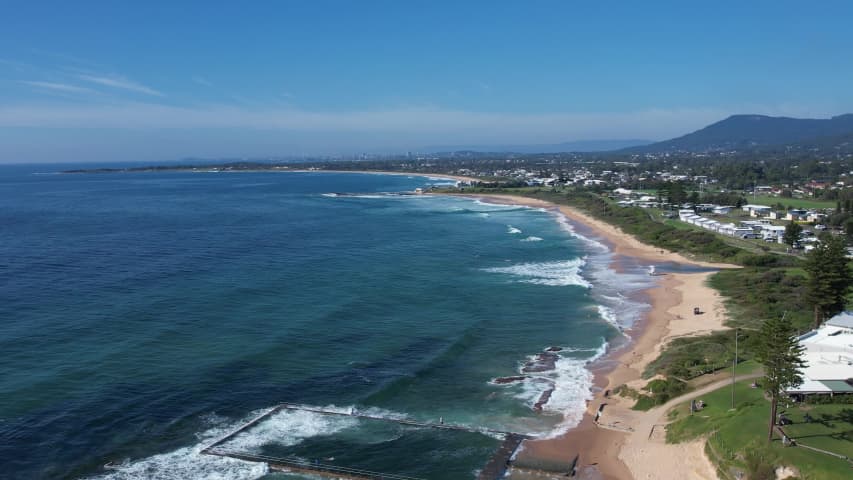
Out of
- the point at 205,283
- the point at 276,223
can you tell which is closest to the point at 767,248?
the point at 205,283

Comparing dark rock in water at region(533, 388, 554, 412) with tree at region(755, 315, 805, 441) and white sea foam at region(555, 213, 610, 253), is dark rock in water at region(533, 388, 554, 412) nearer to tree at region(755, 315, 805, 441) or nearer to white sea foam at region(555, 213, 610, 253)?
tree at region(755, 315, 805, 441)

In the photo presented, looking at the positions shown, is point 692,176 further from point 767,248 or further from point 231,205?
point 231,205

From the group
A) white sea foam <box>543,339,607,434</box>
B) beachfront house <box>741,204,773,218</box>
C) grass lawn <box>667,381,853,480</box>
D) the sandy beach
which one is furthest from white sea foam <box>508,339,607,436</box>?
beachfront house <box>741,204,773,218</box>

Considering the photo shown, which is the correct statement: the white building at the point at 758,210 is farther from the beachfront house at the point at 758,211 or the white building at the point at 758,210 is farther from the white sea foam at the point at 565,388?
the white sea foam at the point at 565,388

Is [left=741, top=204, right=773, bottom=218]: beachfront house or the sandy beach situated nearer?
the sandy beach

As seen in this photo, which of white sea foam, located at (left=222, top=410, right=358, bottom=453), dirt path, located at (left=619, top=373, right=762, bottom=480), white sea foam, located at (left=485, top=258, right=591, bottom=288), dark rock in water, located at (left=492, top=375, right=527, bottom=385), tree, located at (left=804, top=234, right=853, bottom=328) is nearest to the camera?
dirt path, located at (left=619, top=373, right=762, bottom=480)

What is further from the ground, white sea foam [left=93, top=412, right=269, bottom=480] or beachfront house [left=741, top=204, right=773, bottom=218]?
beachfront house [left=741, top=204, right=773, bottom=218]
